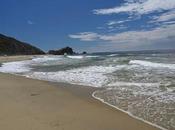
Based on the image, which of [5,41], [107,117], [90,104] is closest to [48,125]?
[107,117]

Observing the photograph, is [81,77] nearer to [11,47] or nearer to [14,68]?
[14,68]

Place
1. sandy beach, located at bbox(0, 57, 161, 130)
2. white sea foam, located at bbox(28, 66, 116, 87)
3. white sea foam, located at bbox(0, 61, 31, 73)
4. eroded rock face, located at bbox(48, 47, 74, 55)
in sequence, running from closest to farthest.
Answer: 1. sandy beach, located at bbox(0, 57, 161, 130)
2. white sea foam, located at bbox(28, 66, 116, 87)
3. white sea foam, located at bbox(0, 61, 31, 73)
4. eroded rock face, located at bbox(48, 47, 74, 55)

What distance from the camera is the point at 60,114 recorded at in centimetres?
542

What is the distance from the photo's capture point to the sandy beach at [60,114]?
462cm

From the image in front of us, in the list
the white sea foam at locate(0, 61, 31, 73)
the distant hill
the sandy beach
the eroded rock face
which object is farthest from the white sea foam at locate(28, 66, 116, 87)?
the eroded rock face

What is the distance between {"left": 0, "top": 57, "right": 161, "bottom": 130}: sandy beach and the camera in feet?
15.2

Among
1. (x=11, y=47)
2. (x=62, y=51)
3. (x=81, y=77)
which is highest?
(x=11, y=47)

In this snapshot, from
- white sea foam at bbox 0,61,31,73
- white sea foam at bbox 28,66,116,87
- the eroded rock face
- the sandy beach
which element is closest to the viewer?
the sandy beach

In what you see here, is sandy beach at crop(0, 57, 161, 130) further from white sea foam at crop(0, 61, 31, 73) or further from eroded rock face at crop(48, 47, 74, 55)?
eroded rock face at crop(48, 47, 74, 55)

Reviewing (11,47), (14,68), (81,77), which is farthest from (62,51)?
(81,77)

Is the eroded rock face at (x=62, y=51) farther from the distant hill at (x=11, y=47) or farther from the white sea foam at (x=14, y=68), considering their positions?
the white sea foam at (x=14, y=68)

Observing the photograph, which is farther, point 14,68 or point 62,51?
point 62,51

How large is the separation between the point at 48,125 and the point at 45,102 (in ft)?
6.65

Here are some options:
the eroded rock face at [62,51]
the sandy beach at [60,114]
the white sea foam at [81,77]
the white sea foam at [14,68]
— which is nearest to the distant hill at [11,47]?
the eroded rock face at [62,51]
